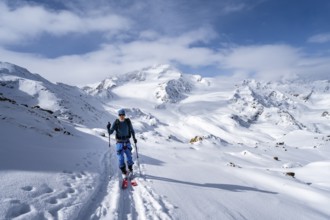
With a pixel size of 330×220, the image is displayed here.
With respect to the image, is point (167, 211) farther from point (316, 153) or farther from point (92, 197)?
point (316, 153)

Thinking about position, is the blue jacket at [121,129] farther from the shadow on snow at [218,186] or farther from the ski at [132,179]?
the shadow on snow at [218,186]

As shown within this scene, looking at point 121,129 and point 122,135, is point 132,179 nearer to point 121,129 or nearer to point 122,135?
point 122,135

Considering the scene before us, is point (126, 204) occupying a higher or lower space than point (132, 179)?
lower

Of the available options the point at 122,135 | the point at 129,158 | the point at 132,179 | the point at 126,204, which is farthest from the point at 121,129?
the point at 126,204

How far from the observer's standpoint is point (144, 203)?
7844 millimetres

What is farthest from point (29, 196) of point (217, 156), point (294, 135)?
point (294, 135)

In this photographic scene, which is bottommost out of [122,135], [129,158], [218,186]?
[218,186]

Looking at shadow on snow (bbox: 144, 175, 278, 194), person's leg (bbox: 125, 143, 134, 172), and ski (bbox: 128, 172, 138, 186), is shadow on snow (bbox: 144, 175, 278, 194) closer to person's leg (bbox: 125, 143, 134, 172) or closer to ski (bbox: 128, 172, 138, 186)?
ski (bbox: 128, 172, 138, 186)

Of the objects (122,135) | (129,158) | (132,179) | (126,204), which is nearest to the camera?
(126,204)

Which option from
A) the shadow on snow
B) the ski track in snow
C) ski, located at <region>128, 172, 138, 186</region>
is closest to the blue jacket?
ski, located at <region>128, 172, 138, 186</region>

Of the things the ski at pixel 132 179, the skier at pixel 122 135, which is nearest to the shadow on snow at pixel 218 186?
the ski at pixel 132 179

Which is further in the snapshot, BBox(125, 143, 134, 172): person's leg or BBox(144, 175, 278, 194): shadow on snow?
BBox(125, 143, 134, 172): person's leg

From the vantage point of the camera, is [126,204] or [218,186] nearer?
[126,204]

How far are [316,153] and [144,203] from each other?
149 feet
